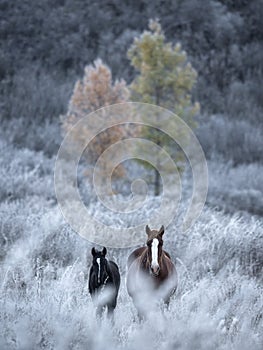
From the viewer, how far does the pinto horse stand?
4891 millimetres

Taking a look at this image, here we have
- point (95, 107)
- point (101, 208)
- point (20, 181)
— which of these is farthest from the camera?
point (95, 107)

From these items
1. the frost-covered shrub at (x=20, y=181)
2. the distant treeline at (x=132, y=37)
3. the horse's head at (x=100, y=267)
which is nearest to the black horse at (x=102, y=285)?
the horse's head at (x=100, y=267)

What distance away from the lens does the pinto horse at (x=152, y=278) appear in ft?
16.0

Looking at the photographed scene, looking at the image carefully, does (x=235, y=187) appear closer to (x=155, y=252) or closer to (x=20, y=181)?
(x=20, y=181)

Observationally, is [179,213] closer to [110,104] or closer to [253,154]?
[110,104]

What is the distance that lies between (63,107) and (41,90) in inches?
67.1

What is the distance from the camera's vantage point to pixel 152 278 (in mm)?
5090

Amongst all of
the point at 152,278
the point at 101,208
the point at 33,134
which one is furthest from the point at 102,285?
the point at 33,134

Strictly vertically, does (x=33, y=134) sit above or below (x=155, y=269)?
below

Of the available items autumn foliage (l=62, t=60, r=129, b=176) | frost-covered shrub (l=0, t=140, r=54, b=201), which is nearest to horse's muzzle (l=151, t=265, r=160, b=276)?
frost-covered shrub (l=0, t=140, r=54, b=201)

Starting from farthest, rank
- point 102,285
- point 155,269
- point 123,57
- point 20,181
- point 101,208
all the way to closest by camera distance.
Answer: point 123,57, point 20,181, point 101,208, point 102,285, point 155,269

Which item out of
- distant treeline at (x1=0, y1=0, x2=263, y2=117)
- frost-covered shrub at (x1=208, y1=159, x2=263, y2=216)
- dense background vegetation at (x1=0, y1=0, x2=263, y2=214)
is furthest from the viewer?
distant treeline at (x1=0, y1=0, x2=263, y2=117)

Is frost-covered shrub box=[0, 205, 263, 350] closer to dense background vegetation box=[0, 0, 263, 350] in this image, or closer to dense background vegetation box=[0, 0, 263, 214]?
dense background vegetation box=[0, 0, 263, 350]

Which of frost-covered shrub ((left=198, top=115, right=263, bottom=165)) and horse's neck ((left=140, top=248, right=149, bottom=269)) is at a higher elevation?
horse's neck ((left=140, top=248, right=149, bottom=269))
